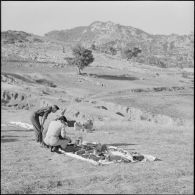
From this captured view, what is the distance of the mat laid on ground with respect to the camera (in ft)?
39.1

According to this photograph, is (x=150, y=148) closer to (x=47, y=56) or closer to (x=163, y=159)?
(x=163, y=159)

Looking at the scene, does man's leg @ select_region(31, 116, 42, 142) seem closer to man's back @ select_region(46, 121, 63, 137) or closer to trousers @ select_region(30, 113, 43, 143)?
trousers @ select_region(30, 113, 43, 143)

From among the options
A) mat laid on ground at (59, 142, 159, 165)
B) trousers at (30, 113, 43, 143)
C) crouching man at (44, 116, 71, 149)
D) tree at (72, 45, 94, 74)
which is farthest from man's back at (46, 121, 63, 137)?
tree at (72, 45, 94, 74)

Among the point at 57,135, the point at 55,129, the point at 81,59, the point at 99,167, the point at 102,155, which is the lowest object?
the point at 99,167

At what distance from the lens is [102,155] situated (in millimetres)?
12492

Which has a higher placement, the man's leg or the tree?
the tree

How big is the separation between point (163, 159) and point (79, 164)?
234 cm

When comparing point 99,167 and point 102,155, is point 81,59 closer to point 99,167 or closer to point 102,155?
point 102,155

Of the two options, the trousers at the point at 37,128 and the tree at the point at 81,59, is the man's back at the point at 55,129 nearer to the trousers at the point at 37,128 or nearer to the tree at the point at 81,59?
the trousers at the point at 37,128

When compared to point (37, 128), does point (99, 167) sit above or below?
below

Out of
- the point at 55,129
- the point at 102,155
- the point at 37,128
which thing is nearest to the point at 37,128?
the point at 37,128

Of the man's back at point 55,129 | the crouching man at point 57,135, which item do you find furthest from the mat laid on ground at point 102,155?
the man's back at point 55,129

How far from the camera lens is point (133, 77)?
78188 mm

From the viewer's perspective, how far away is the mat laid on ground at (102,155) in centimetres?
1192
